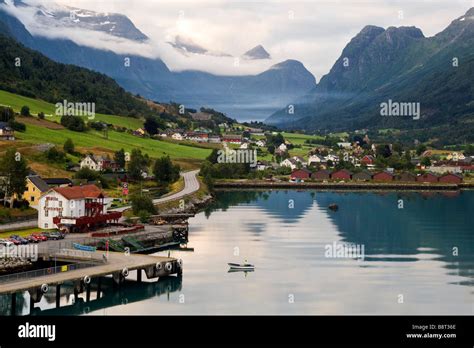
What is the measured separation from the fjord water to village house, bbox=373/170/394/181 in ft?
158

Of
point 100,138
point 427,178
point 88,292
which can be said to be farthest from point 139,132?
point 88,292

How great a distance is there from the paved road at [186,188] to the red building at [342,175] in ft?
86.7

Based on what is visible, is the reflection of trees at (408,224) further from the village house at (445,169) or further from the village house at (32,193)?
the village house at (445,169)

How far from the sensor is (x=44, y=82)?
180 metres

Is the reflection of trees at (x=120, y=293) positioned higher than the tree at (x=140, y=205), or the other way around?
the tree at (x=140, y=205)

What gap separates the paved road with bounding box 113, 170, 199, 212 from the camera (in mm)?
89906

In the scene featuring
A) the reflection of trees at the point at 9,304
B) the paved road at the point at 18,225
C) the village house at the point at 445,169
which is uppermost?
the village house at the point at 445,169

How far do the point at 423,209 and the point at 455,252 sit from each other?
3870 cm

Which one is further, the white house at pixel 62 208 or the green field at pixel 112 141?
the green field at pixel 112 141

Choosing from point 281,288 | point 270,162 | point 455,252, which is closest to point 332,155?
point 270,162

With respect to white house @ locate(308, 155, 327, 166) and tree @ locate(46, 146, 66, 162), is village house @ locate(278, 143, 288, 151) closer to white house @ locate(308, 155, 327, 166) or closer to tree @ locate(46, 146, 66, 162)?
white house @ locate(308, 155, 327, 166)

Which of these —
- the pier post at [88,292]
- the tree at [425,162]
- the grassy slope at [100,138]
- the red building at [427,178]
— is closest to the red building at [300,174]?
the grassy slope at [100,138]

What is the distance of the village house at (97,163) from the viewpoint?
110438 millimetres
